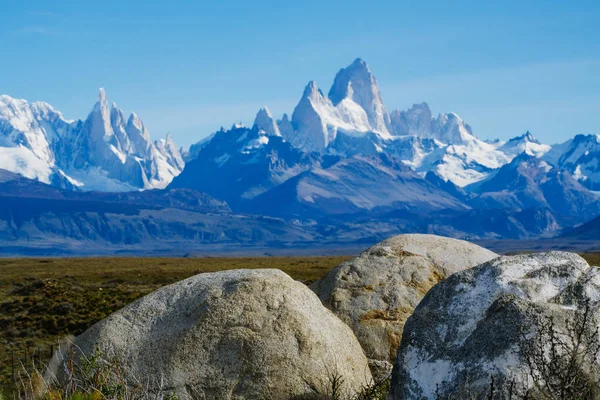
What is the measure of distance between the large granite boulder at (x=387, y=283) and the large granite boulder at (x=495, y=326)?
155 inches

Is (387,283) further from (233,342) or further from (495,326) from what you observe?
(495,326)

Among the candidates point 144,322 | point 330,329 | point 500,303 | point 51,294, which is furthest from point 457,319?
point 51,294

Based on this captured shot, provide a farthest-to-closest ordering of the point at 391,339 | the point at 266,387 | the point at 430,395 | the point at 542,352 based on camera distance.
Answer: the point at 391,339, the point at 266,387, the point at 430,395, the point at 542,352

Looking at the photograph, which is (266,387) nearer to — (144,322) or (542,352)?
(144,322)

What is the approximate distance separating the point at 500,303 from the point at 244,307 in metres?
4.73

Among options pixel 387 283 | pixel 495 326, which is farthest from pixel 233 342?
pixel 387 283

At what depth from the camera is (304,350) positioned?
14.5 m

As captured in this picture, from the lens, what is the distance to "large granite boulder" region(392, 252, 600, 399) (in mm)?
11641

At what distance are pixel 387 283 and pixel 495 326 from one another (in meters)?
7.12

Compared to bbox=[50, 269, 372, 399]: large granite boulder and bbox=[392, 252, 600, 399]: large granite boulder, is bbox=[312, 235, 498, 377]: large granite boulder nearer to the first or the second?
bbox=[50, 269, 372, 399]: large granite boulder

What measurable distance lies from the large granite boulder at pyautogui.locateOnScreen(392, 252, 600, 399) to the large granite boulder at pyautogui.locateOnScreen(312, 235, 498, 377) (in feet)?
13.0

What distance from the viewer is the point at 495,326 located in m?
12.3

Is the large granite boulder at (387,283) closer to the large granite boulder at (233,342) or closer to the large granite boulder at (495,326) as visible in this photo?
the large granite boulder at (233,342)

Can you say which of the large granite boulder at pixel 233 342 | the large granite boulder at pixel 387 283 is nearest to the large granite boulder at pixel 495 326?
the large granite boulder at pixel 233 342
